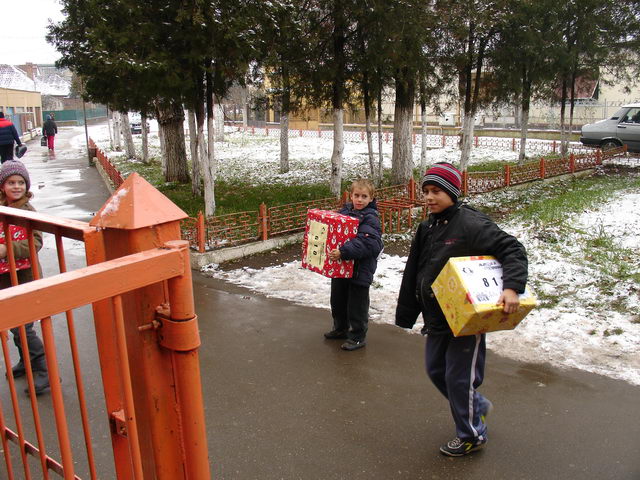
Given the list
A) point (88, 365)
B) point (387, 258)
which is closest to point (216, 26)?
point (387, 258)

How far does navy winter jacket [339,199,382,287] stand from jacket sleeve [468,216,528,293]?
5.15 feet

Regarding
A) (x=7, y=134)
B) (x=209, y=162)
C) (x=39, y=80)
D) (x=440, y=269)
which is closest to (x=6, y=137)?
(x=7, y=134)

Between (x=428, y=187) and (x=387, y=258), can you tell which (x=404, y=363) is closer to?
(x=428, y=187)

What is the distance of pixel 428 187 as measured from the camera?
3.34 m

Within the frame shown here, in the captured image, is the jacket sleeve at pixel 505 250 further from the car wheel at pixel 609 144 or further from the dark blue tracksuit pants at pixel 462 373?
the car wheel at pixel 609 144

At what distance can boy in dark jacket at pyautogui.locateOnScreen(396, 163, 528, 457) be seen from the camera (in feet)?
10.5

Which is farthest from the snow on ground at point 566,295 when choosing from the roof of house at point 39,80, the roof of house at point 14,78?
the roof of house at point 39,80

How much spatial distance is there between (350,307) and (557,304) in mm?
2476

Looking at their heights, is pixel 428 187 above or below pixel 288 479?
above

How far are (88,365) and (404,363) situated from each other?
8.77ft

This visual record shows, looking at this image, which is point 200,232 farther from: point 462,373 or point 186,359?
point 186,359

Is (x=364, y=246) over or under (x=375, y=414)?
over

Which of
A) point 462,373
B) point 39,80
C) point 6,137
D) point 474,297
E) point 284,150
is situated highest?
point 39,80

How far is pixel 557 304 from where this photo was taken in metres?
6.02
